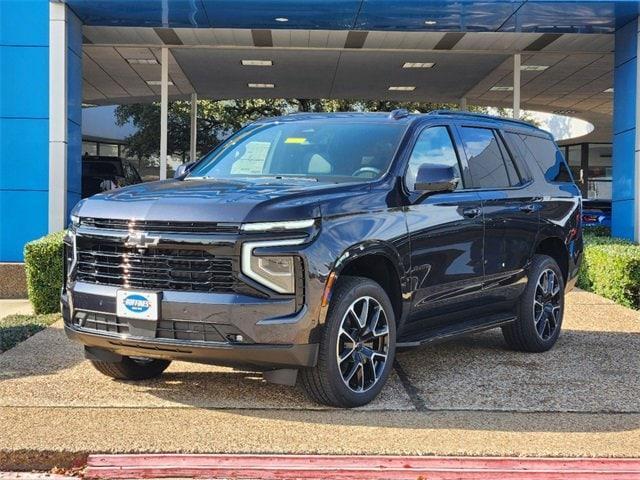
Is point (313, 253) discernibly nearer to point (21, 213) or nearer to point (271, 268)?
point (271, 268)

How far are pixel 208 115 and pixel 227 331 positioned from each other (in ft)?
91.1

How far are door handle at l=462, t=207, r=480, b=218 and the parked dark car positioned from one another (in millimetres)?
12867

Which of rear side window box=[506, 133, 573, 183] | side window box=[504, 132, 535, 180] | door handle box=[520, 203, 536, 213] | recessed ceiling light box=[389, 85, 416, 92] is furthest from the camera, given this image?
recessed ceiling light box=[389, 85, 416, 92]

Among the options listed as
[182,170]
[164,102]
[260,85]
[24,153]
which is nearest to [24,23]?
[24,153]

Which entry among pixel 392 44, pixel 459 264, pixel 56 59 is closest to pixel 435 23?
pixel 392 44

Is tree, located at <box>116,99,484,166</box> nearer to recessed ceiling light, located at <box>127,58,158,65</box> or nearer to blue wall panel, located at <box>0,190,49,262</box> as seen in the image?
recessed ceiling light, located at <box>127,58,158,65</box>

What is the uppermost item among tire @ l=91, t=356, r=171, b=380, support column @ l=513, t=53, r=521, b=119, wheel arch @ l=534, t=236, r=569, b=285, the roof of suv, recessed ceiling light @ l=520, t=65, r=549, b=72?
recessed ceiling light @ l=520, t=65, r=549, b=72

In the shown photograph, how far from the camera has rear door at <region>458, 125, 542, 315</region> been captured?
244 inches

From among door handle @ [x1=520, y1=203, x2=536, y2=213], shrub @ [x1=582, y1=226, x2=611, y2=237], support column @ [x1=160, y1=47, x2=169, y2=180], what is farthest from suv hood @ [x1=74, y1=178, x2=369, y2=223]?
shrub @ [x1=582, y1=226, x2=611, y2=237]

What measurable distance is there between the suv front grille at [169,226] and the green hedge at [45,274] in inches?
183

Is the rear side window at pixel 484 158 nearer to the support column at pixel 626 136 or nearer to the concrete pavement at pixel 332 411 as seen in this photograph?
the concrete pavement at pixel 332 411

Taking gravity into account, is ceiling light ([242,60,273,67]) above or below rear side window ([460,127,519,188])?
above

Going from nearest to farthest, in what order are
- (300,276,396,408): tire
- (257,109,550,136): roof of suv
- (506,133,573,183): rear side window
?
(300,276,396,408): tire, (257,109,550,136): roof of suv, (506,133,573,183): rear side window

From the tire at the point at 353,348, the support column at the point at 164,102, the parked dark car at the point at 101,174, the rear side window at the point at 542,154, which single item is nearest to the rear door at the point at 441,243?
the tire at the point at 353,348
